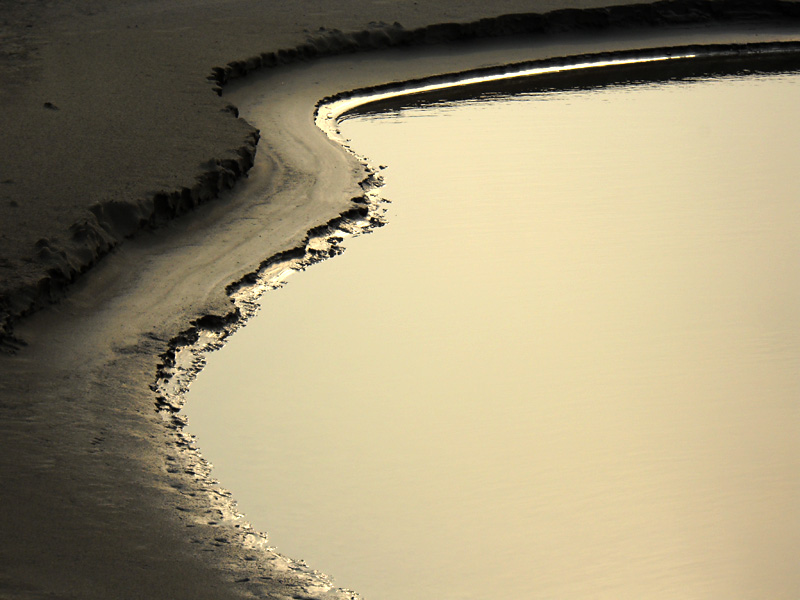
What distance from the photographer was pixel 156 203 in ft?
21.2

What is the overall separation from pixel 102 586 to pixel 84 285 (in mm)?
2581

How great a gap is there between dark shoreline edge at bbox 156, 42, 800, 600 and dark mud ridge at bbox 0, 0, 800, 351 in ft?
2.25

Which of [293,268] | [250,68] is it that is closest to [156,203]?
[293,268]

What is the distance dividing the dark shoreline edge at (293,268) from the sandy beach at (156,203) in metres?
0.02

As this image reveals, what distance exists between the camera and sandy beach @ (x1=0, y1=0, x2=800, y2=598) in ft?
12.0

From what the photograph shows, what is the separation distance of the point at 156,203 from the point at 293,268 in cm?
96

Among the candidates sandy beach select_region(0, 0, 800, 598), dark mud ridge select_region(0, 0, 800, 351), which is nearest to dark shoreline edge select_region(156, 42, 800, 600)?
sandy beach select_region(0, 0, 800, 598)

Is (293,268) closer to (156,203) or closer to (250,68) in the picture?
(156,203)

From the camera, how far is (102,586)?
10.8ft

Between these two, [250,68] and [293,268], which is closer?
[293,268]

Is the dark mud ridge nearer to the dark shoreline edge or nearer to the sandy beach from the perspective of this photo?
the sandy beach

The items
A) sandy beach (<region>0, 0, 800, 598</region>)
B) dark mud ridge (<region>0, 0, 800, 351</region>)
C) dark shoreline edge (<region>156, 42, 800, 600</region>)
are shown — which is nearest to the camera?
sandy beach (<region>0, 0, 800, 598</region>)

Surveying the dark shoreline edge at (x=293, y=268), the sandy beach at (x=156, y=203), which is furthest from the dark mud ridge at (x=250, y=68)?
the dark shoreline edge at (x=293, y=268)

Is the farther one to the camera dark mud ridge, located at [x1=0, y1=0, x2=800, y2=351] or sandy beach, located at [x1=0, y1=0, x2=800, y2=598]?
dark mud ridge, located at [x1=0, y1=0, x2=800, y2=351]
